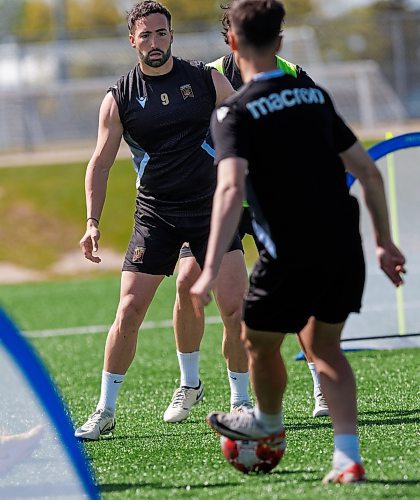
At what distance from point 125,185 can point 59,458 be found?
1942cm

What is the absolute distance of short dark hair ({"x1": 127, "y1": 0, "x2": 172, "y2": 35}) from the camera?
575cm

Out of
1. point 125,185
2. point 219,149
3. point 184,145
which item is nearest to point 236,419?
point 219,149

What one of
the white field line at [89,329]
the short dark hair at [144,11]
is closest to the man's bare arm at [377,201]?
the short dark hair at [144,11]

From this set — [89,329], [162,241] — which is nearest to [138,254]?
[162,241]

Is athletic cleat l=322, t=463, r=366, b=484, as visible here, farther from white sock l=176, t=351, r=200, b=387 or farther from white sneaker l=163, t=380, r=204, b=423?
white sock l=176, t=351, r=200, b=387

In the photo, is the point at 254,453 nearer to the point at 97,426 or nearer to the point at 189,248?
the point at 97,426

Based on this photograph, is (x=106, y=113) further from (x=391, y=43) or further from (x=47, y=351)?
(x=391, y=43)

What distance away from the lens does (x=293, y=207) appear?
13.4ft

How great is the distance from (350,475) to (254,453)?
1.43 ft

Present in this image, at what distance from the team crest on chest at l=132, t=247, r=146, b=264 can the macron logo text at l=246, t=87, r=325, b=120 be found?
1.87 meters

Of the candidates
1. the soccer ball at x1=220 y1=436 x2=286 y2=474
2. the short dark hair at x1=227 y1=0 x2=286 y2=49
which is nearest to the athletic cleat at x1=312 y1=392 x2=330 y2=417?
the soccer ball at x1=220 y1=436 x2=286 y2=474

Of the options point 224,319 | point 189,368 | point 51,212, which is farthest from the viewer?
point 51,212

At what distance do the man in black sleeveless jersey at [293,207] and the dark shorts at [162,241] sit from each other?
5.30 ft

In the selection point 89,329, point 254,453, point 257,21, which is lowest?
point 89,329
